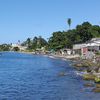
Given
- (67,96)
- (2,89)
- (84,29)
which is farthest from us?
(84,29)

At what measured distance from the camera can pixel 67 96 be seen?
4900 centimetres

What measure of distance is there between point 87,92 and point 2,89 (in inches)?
534

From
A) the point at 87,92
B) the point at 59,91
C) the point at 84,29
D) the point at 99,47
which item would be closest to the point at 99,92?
the point at 87,92

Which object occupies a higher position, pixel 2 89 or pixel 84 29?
pixel 84 29

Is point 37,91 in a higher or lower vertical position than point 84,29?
lower

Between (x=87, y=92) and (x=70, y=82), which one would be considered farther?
(x=70, y=82)

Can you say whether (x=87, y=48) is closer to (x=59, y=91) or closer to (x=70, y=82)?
(x=70, y=82)

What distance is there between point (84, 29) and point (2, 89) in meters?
139

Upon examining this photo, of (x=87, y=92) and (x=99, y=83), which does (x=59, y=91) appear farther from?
(x=99, y=83)

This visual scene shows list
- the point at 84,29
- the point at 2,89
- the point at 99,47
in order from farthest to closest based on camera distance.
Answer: the point at 84,29, the point at 99,47, the point at 2,89

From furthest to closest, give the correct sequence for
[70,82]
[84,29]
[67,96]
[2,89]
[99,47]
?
[84,29], [99,47], [70,82], [2,89], [67,96]

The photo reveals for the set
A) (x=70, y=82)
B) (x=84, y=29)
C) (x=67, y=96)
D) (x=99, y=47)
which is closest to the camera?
(x=67, y=96)

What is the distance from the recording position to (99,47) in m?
154

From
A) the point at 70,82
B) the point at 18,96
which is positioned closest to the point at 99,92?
the point at 18,96
